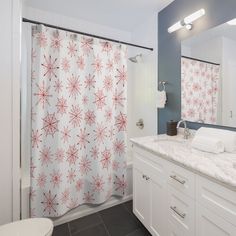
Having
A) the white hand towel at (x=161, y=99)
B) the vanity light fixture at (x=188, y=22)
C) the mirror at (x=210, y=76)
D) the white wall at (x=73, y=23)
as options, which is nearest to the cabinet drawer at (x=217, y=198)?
the mirror at (x=210, y=76)

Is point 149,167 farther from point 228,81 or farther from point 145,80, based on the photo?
point 145,80

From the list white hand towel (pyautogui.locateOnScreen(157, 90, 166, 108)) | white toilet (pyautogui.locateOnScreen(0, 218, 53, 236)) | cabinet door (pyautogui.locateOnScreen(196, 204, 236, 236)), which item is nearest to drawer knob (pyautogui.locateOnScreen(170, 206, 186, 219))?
cabinet door (pyautogui.locateOnScreen(196, 204, 236, 236))

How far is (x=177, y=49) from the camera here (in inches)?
71.7

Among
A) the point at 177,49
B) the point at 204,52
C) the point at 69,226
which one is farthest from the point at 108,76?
the point at 69,226

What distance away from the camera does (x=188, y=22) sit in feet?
5.30

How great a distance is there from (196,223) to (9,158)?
134 centimetres

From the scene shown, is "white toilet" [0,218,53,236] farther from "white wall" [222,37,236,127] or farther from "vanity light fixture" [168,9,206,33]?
"vanity light fixture" [168,9,206,33]

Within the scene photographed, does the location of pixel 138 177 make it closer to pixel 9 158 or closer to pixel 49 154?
pixel 49 154

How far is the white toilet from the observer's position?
96 cm

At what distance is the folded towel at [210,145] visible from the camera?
1.18m

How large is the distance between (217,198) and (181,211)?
0.31 m

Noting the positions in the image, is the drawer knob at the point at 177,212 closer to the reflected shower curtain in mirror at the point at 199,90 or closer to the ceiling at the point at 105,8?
the reflected shower curtain in mirror at the point at 199,90

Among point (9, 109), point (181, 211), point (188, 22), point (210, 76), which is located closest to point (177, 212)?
point (181, 211)

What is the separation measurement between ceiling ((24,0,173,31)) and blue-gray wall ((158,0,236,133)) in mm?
177
